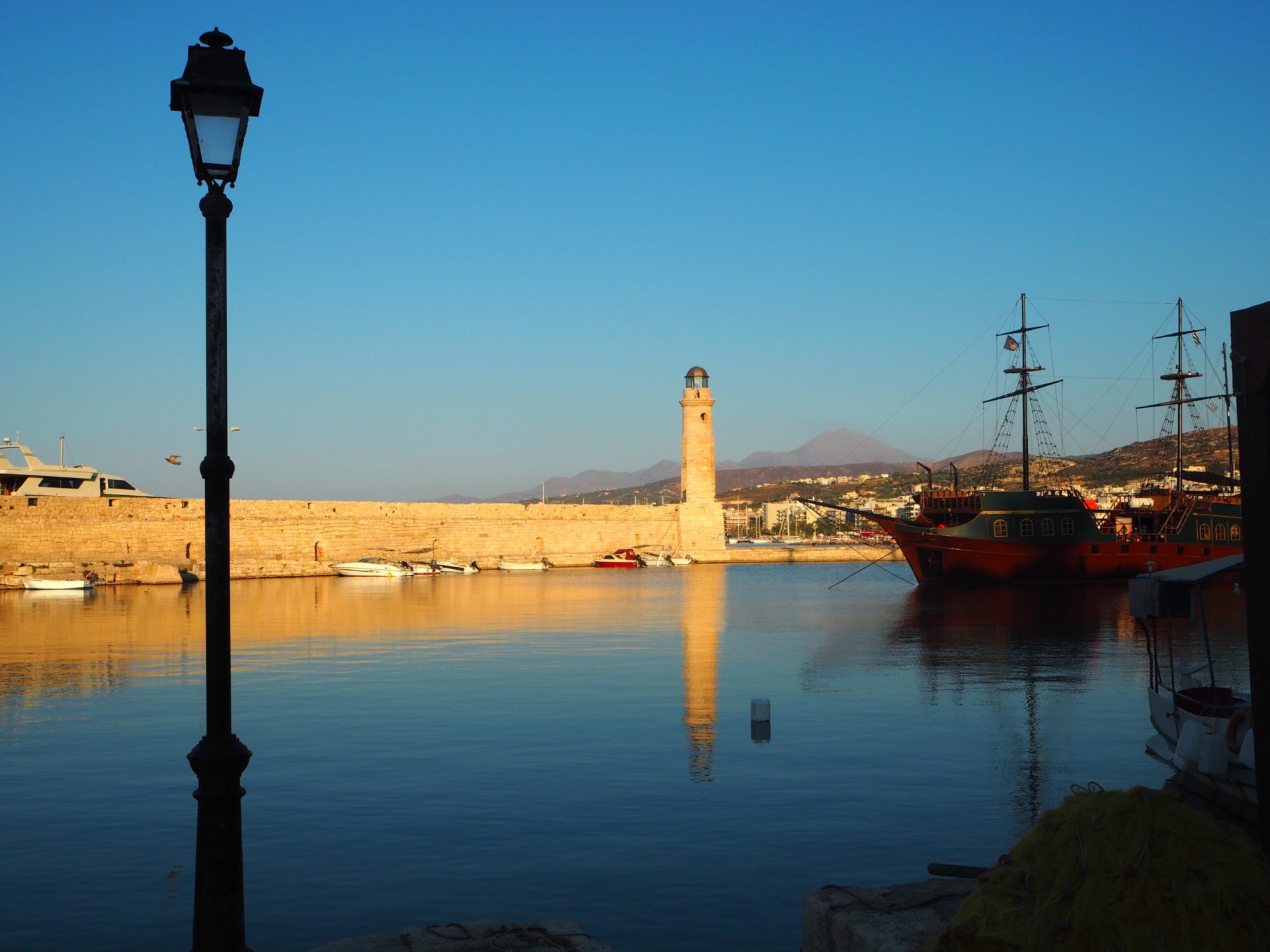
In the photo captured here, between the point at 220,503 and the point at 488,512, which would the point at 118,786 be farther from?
the point at 488,512

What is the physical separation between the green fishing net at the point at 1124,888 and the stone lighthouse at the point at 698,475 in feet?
211

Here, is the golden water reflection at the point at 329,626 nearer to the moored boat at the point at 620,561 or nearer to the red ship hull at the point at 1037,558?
the red ship hull at the point at 1037,558

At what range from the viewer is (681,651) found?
64.6 ft

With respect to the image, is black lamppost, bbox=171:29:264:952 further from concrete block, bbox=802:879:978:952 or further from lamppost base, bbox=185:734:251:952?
concrete block, bbox=802:879:978:952

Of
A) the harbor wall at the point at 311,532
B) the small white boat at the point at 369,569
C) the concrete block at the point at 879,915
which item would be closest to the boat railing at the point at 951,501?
the small white boat at the point at 369,569

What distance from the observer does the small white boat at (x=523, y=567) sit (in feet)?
199

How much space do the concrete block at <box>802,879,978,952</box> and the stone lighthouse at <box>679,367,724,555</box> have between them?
6331cm

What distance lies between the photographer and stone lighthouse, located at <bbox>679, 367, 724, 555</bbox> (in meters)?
67.8

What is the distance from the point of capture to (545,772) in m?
9.32

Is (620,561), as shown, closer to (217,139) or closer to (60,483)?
(60,483)

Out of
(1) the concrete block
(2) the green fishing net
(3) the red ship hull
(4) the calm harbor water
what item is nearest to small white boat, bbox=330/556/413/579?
(3) the red ship hull

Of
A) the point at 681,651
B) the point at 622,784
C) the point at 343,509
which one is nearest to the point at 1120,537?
the point at 681,651

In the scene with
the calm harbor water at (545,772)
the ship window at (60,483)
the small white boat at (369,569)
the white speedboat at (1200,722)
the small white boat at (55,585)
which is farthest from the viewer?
the small white boat at (369,569)

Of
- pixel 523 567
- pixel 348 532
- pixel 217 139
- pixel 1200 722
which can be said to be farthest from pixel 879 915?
pixel 523 567
